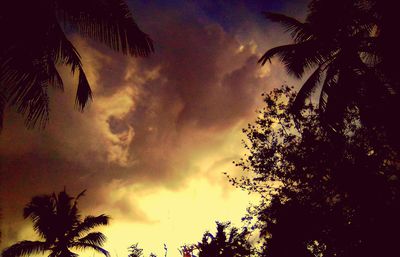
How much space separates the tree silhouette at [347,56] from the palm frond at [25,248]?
16049 mm

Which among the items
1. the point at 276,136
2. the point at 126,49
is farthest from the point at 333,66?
the point at 126,49

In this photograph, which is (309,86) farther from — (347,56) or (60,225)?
(60,225)

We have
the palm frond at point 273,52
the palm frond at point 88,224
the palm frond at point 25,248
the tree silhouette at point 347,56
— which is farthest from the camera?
the palm frond at point 88,224

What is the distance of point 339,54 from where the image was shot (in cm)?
1123

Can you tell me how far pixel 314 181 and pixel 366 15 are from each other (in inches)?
289

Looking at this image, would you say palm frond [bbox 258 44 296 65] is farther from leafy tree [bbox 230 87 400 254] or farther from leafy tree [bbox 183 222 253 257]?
leafy tree [bbox 183 222 253 257]

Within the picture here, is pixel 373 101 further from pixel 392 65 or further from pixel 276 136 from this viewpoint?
pixel 276 136

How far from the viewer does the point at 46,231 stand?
17672 millimetres

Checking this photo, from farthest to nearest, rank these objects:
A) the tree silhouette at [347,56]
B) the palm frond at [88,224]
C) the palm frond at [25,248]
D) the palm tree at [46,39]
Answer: the palm frond at [88,224] → the palm frond at [25,248] → the tree silhouette at [347,56] → the palm tree at [46,39]

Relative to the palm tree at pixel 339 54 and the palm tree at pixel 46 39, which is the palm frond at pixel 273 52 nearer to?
the palm tree at pixel 339 54

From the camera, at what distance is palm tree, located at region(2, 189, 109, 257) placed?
56.3 ft

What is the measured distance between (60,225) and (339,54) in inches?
728

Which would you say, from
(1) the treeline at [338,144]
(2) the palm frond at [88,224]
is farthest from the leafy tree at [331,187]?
(2) the palm frond at [88,224]

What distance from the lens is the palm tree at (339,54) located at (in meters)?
10.2
